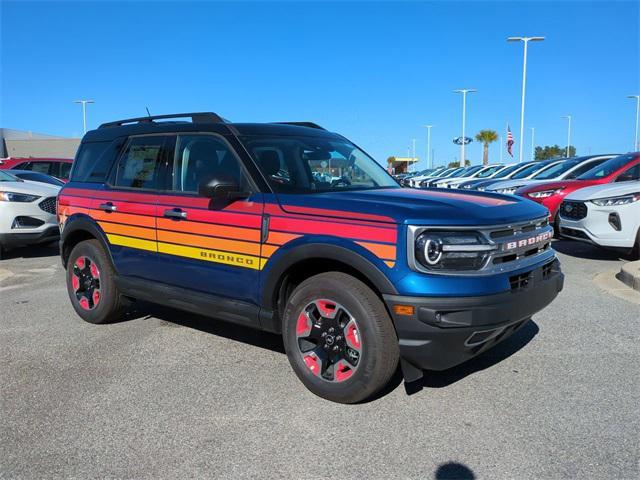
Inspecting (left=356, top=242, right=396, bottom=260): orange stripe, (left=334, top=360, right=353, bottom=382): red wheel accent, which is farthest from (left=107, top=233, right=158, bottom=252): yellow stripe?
(left=356, top=242, right=396, bottom=260): orange stripe

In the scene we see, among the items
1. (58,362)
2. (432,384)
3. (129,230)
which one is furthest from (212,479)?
(129,230)

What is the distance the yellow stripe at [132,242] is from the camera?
4.57 metres

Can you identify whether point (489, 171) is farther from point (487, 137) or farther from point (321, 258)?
point (487, 137)

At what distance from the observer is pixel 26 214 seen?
912 cm

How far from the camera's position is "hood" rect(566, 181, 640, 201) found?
7761mm

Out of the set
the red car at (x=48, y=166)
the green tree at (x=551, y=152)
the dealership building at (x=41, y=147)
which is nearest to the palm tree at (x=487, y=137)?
the green tree at (x=551, y=152)

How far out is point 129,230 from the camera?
4793mm

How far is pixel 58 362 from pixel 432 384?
2.97 meters

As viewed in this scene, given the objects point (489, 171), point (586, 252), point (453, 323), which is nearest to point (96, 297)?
point (453, 323)

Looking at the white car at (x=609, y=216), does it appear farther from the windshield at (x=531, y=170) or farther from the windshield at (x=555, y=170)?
the windshield at (x=531, y=170)

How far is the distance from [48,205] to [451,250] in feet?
27.7

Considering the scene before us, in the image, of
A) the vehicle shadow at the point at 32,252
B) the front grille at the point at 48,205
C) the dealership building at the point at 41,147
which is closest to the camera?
the front grille at the point at 48,205

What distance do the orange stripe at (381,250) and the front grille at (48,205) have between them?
7943 millimetres

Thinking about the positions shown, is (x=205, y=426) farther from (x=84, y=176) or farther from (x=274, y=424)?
(x=84, y=176)
